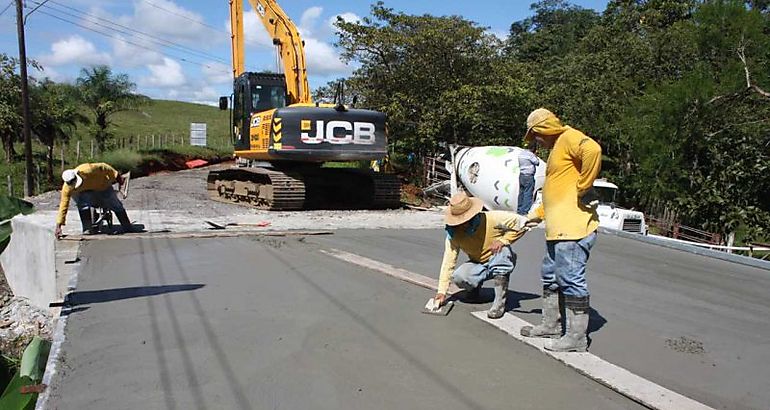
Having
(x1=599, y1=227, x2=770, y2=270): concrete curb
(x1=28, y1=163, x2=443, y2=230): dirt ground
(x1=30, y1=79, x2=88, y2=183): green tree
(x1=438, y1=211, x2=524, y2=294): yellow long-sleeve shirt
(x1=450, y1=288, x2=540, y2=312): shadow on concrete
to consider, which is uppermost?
(x1=30, y1=79, x2=88, y2=183): green tree

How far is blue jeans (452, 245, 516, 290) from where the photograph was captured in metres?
5.54

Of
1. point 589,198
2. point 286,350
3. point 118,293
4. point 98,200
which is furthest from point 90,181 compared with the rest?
point 589,198

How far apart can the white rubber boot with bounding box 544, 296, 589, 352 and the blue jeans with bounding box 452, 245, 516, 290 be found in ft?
3.19

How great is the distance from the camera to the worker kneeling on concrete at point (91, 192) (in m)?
9.66

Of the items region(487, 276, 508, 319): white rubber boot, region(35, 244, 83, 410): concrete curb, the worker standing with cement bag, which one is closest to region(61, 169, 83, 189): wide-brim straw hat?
region(35, 244, 83, 410): concrete curb

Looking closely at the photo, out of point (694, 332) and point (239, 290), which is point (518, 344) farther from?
point (239, 290)

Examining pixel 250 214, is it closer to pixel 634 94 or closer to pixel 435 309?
pixel 435 309

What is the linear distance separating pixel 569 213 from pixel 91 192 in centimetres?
837

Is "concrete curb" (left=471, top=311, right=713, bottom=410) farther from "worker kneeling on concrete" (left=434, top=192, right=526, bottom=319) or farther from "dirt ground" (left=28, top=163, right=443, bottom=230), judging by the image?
"dirt ground" (left=28, top=163, right=443, bottom=230)

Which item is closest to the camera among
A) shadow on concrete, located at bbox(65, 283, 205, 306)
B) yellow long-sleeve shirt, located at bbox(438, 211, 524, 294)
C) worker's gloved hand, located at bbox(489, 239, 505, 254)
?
worker's gloved hand, located at bbox(489, 239, 505, 254)

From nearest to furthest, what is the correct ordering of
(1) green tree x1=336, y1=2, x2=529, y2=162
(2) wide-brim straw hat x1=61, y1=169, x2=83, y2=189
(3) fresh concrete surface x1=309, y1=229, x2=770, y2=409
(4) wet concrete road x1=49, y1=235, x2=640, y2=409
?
(4) wet concrete road x1=49, y1=235, x2=640, y2=409, (3) fresh concrete surface x1=309, y1=229, x2=770, y2=409, (2) wide-brim straw hat x1=61, y1=169, x2=83, y2=189, (1) green tree x1=336, y1=2, x2=529, y2=162

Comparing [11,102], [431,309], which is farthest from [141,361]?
[11,102]

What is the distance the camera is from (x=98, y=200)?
10266mm

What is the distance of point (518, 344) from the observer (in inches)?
189
